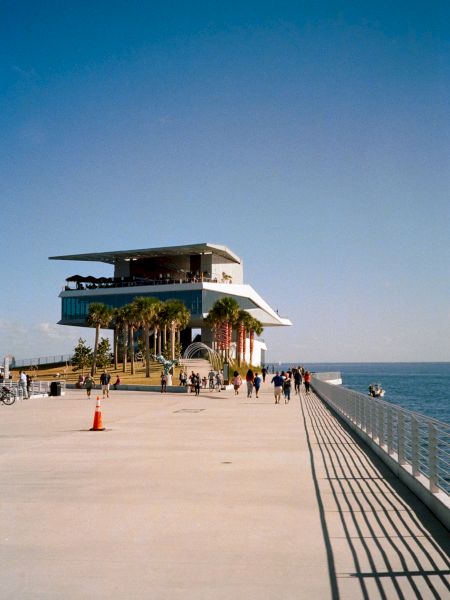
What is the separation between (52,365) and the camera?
10531cm

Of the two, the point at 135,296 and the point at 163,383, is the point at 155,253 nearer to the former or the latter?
the point at 135,296

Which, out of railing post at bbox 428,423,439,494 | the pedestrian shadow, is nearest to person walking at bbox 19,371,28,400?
the pedestrian shadow

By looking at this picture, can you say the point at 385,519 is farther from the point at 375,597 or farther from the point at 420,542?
the point at 375,597

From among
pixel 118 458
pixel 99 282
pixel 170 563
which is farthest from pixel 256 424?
pixel 99 282

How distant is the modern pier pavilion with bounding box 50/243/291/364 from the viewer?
316 feet

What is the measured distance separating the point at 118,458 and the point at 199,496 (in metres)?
4.13

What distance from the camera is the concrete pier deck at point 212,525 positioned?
5375mm

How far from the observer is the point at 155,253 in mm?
101062

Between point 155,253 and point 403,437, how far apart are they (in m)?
91.8

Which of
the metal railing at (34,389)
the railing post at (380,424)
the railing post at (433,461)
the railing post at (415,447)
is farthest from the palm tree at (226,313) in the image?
the railing post at (433,461)

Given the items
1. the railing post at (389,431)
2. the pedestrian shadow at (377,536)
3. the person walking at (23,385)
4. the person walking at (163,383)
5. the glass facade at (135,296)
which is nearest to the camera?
the pedestrian shadow at (377,536)

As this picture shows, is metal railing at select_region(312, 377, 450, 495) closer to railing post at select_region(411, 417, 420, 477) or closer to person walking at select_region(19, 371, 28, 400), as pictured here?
railing post at select_region(411, 417, 420, 477)

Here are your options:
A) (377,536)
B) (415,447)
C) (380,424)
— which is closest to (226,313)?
(380,424)

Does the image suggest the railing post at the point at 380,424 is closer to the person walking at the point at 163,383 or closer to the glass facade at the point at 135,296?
the person walking at the point at 163,383
